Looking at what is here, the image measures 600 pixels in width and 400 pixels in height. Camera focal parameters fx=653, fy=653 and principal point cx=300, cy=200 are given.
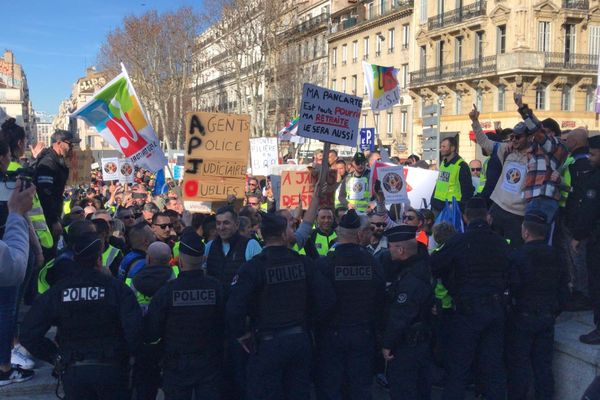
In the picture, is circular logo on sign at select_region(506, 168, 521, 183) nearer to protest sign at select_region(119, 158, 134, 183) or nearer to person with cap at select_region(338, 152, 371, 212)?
person with cap at select_region(338, 152, 371, 212)

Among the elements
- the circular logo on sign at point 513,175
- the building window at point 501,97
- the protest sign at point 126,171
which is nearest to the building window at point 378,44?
the building window at point 501,97

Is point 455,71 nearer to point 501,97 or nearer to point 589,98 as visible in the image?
point 501,97

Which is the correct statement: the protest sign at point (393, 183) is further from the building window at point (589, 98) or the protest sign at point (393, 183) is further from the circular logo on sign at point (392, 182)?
the building window at point (589, 98)

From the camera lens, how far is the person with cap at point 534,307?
5656 millimetres

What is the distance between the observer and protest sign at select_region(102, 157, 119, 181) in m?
16.9

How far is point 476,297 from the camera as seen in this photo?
555 cm

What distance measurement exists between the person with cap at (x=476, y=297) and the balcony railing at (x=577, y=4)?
38.7 m

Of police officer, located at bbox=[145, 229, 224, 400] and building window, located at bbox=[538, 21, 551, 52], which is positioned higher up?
building window, located at bbox=[538, 21, 551, 52]

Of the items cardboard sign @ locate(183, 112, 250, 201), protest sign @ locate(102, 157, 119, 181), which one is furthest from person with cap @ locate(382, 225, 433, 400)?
protest sign @ locate(102, 157, 119, 181)

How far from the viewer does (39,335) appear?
443 centimetres

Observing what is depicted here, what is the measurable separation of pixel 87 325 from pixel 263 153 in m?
10.9

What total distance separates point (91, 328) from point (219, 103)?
6620 centimetres

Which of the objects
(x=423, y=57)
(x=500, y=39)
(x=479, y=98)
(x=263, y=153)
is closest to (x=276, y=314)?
(x=263, y=153)

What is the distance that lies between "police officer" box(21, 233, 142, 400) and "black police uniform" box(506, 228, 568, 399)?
3.29m
